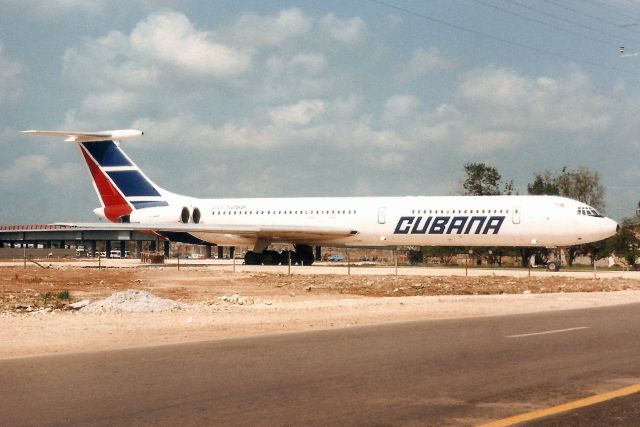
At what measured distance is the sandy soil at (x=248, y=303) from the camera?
15344 millimetres

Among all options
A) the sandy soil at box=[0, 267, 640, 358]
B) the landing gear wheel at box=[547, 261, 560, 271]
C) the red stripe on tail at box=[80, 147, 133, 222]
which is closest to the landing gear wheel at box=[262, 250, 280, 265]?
the red stripe on tail at box=[80, 147, 133, 222]

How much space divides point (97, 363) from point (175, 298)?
1376 centimetres

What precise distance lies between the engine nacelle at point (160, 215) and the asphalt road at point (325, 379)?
1611 inches

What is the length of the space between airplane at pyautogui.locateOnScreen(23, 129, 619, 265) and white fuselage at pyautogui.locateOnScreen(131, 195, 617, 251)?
0.17ft

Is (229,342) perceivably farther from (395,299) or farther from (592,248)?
(592,248)

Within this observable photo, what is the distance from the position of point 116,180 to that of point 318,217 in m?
15.1

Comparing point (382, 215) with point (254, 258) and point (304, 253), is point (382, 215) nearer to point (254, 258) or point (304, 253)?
point (304, 253)

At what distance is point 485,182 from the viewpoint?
239 feet

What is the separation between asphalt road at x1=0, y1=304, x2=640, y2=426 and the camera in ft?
25.3

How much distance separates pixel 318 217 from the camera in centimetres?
5019

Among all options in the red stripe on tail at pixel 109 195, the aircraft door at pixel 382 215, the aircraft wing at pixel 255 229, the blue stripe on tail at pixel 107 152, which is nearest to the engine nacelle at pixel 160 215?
the red stripe on tail at pixel 109 195

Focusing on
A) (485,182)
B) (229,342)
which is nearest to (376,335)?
(229,342)

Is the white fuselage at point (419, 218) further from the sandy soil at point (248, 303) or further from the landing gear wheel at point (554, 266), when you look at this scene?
the sandy soil at point (248, 303)

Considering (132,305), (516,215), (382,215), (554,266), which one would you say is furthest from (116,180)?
(132,305)
